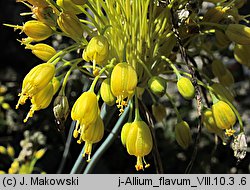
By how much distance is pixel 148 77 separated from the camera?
929mm

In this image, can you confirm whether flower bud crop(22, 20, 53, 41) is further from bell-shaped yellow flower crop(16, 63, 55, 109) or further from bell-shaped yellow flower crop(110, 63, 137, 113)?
bell-shaped yellow flower crop(110, 63, 137, 113)

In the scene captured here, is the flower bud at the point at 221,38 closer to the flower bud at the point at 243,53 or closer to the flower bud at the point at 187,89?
the flower bud at the point at 243,53

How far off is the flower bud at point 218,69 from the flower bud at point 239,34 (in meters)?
0.16

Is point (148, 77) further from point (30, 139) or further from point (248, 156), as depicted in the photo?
point (248, 156)

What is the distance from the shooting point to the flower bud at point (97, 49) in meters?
0.82

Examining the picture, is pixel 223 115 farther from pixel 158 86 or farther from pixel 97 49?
pixel 97 49

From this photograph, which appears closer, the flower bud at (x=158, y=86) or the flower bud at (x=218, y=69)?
the flower bud at (x=158, y=86)

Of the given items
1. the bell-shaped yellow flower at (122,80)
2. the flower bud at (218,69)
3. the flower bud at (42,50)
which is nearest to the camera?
the bell-shaped yellow flower at (122,80)

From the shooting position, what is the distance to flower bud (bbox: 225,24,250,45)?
0.90 meters

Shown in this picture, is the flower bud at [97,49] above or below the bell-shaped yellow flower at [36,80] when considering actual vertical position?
above

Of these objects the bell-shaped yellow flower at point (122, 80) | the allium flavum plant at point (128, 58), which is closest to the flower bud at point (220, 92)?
the allium flavum plant at point (128, 58)

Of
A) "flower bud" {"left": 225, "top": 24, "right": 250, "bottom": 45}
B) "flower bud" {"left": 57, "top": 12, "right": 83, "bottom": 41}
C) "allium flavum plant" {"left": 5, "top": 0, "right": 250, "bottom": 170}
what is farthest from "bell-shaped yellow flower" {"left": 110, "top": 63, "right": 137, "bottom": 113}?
"flower bud" {"left": 225, "top": 24, "right": 250, "bottom": 45}

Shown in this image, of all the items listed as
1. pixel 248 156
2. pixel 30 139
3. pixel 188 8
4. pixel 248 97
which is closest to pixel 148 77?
pixel 188 8

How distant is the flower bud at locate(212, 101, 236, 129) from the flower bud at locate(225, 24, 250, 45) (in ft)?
0.43
